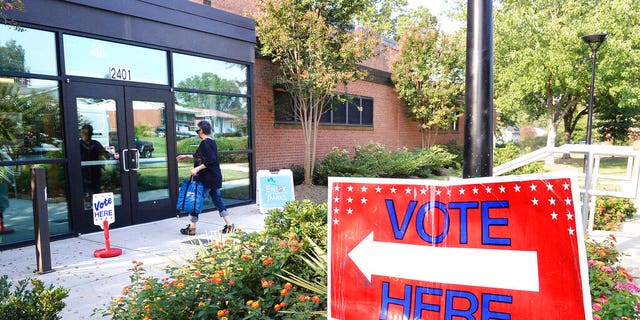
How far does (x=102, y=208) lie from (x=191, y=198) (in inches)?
53.3

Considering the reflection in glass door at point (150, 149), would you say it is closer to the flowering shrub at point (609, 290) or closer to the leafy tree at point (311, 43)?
the leafy tree at point (311, 43)

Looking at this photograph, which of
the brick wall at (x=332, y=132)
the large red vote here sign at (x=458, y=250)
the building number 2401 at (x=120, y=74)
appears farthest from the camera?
the brick wall at (x=332, y=132)

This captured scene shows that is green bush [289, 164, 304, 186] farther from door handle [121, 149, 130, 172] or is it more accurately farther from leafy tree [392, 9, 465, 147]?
leafy tree [392, 9, 465, 147]

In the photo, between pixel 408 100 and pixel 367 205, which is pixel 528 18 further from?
pixel 367 205

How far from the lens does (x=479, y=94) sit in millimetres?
3010

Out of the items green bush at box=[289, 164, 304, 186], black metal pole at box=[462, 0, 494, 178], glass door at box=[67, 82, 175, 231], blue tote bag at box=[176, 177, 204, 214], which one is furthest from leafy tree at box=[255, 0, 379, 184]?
black metal pole at box=[462, 0, 494, 178]

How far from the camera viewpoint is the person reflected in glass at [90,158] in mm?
6832

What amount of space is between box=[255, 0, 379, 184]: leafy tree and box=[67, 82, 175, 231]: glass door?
138 inches

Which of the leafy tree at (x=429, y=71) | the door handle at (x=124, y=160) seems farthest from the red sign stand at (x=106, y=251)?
the leafy tree at (x=429, y=71)

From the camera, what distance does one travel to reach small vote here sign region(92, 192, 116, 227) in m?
5.56

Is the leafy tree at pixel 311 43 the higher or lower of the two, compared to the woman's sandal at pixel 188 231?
higher

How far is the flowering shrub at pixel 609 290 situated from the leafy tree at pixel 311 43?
7639 mm

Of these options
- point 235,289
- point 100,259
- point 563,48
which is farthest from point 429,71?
point 235,289

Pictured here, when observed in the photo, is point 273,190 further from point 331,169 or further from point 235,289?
point 235,289
